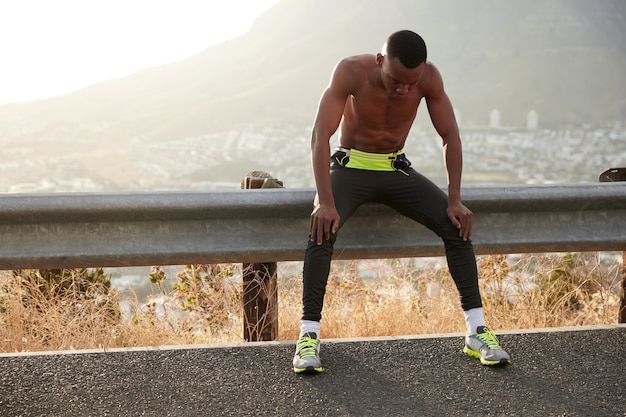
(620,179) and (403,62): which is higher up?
(403,62)

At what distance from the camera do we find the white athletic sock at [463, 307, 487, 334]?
349cm

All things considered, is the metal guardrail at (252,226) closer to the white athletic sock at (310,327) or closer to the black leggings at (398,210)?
the black leggings at (398,210)

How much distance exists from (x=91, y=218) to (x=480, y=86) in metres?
103

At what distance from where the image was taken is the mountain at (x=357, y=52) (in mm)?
87688

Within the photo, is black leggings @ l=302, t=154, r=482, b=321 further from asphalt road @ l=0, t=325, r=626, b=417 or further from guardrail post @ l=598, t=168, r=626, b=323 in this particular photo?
guardrail post @ l=598, t=168, r=626, b=323

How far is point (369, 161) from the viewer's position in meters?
3.88

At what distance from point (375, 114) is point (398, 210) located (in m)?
0.54

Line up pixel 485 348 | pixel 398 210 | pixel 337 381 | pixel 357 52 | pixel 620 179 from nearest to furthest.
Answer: pixel 337 381, pixel 485 348, pixel 398 210, pixel 620 179, pixel 357 52

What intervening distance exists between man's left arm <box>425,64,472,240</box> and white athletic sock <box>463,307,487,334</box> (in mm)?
380

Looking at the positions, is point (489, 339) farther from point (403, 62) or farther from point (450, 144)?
point (403, 62)

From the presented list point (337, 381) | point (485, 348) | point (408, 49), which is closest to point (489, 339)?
point (485, 348)

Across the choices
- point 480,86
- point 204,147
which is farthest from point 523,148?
point 204,147

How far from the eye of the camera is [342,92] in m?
3.70

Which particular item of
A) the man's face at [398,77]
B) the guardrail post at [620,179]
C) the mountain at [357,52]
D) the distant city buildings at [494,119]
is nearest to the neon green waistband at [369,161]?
the man's face at [398,77]
